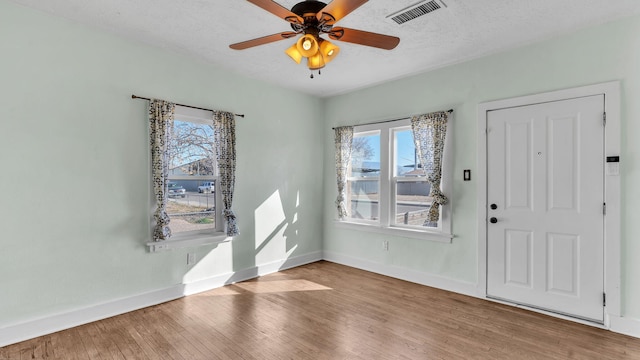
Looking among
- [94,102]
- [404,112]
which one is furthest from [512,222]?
[94,102]

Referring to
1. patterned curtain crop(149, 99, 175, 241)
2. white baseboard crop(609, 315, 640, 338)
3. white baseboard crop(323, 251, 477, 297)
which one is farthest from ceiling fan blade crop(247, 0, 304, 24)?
white baseboard crop(609, 315, 640, 338)

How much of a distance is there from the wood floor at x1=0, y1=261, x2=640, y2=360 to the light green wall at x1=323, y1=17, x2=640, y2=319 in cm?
58

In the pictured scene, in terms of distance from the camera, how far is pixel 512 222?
3.41 metres

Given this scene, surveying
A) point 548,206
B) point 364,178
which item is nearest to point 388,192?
point 364,178

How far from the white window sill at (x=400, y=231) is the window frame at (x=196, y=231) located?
1895 mm

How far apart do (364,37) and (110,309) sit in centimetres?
344

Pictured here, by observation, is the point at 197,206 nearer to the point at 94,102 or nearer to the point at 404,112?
the point at 94,102

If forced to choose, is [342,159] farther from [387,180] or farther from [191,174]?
[191,174]

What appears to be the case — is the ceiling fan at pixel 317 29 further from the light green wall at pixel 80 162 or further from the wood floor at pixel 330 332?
the wood floor at pixel 330 332

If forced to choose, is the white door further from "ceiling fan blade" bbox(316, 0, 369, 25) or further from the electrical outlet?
the electrical outlet

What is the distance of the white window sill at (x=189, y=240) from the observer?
3.42 m

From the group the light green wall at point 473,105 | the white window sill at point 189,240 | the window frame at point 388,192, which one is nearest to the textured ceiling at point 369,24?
the light green wall at point 473,105

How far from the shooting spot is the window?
164 inches

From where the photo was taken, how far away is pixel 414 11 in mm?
2686
